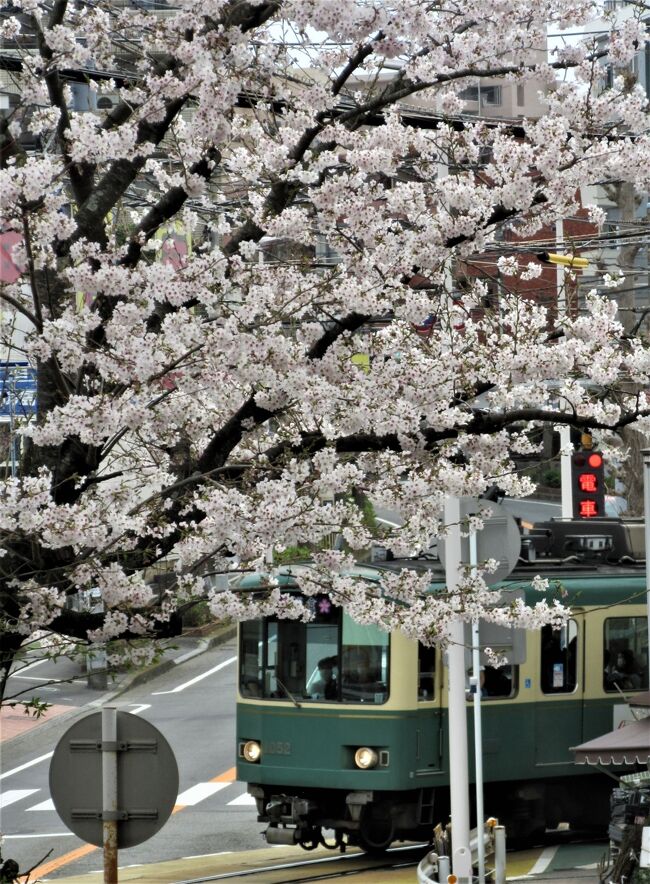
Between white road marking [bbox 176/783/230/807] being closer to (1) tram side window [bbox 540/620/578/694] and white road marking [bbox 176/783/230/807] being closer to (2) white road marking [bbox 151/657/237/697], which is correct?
(1) tram side window [bbox 540/620/578/694]

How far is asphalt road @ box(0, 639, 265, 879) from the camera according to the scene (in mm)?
18719

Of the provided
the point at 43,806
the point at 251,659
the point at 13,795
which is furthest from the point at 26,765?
the point at 251,659

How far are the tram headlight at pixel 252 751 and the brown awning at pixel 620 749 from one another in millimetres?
4663

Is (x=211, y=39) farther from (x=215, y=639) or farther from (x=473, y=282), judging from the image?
(x=215, y=639)

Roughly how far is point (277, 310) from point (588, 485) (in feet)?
50.3

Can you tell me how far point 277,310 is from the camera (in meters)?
9.04

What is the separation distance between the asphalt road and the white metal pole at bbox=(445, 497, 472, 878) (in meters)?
5.67

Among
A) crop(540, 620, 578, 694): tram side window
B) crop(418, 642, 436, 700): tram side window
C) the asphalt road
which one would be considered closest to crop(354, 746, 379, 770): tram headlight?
crop(418, 642, 436, 700): tram side window

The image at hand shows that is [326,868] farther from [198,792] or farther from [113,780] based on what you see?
[113,780]

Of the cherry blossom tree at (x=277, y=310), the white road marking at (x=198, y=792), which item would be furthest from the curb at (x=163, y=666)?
the cherry blossom tree at (x=277, y=310)

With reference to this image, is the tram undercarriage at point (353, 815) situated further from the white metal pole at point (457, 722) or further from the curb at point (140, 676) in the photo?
the curb at point (140, 676)

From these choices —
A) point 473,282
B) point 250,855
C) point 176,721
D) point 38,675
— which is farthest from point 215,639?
point 473,282

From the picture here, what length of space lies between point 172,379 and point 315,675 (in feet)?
25.0

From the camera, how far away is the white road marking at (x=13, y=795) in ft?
74.0
